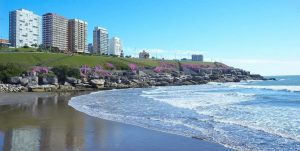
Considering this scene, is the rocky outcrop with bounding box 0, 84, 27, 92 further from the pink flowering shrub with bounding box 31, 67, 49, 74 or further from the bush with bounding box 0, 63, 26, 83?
the pink flowering shrub with bounding box 31, 67, 49, 74

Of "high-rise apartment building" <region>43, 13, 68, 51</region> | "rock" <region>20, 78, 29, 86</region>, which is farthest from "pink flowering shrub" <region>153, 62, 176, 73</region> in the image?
"high-rise apartment building" <region>43, 13, 68, 51</region>

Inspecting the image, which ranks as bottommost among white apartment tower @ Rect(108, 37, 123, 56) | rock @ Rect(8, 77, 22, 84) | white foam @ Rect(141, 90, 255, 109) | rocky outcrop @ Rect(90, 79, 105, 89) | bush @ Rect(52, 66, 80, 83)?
white foam @ Rect(141, 90, 255, 109)

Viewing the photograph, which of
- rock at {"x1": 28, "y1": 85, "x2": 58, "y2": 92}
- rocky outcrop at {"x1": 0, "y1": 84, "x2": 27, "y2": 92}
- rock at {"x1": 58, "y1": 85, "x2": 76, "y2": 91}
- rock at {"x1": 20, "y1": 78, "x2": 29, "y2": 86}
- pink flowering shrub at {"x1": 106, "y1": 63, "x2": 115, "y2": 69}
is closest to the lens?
rocky outcrop at {"x1": 0, "y1": 84, "x2": 27, "y2": 92}

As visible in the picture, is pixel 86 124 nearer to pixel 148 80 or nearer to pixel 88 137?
pixel 88 137

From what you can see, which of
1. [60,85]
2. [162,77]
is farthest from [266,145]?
[162,77]

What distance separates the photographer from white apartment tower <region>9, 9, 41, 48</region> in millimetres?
147875

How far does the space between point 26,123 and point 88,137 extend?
522cm

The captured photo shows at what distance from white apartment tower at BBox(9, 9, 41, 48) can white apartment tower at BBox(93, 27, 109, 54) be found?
28.0m

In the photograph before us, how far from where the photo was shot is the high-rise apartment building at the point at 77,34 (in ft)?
502

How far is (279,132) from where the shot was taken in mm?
15930

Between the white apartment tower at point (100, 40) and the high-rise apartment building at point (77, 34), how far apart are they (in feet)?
48.9

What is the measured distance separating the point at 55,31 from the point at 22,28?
47.5ft

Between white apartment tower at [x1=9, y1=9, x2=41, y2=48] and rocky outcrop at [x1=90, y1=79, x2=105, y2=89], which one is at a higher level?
white apartment tower at [x1=9, y1=9, x2=41, y2=48]

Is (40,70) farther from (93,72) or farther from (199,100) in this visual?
(199,100)
